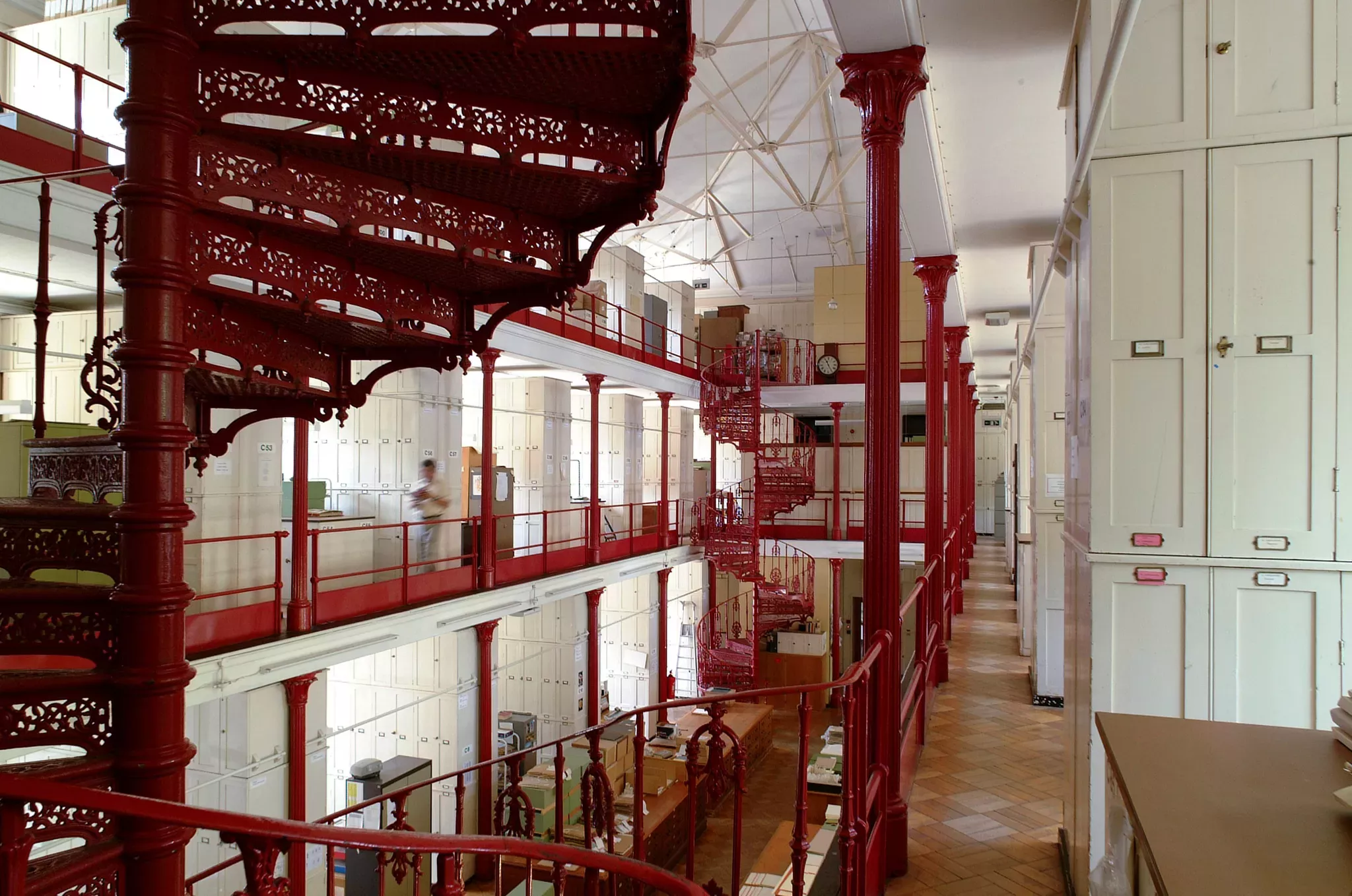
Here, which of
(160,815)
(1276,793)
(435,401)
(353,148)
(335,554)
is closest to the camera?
(1276,793)

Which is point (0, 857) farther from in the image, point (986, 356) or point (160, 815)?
point (986, 356)

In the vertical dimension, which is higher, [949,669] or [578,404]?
[578,404]

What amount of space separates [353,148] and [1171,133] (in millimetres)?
3056

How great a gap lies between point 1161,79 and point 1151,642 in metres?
2.26

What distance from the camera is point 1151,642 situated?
3.15 m

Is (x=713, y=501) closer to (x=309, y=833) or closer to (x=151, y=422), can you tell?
(x=151, y=422)

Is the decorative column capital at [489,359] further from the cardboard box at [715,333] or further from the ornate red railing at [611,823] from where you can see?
the cardboard box at [715,333]

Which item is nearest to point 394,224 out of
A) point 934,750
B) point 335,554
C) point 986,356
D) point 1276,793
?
point 1276,793

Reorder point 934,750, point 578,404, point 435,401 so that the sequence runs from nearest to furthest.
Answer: point 934,750, point 435,401, point 578,404

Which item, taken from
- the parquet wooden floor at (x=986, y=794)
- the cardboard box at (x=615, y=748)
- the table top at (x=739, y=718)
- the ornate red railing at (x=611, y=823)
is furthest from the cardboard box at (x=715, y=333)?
the ornate red railing at (x=611, y=823)

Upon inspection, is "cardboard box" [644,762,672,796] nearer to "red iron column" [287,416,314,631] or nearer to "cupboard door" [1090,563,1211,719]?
"red iron column" [287,416,314,631]

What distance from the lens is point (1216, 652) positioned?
307 centimetres

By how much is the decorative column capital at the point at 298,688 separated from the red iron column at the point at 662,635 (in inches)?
319

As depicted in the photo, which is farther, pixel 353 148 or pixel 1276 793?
pixel 353 148
